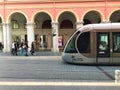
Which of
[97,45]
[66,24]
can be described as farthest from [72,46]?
[66,24]

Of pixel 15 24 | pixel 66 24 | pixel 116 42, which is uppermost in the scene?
pixel 15 24

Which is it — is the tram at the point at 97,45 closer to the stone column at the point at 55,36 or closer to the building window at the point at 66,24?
the stone column at the point at 55,36

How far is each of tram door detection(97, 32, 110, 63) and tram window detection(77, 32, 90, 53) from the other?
75cm

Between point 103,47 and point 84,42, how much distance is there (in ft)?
4.43

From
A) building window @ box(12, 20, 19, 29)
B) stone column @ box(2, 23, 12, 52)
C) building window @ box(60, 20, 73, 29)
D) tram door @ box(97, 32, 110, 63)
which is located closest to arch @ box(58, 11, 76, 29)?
building window @ box(60, 20, 73, 29)

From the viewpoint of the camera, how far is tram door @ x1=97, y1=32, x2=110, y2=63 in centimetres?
2109

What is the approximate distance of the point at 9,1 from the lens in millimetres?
43344

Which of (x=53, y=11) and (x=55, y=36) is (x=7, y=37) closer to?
(x=55, y=36)

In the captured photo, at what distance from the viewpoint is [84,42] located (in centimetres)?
2156

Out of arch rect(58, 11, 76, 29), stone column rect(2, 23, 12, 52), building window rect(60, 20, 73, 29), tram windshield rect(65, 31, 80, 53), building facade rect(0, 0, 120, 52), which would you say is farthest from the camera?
building window rect(60, 20, 73, 29)

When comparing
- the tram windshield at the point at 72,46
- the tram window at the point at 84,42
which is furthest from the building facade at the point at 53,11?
the tram window at the point at 84,42

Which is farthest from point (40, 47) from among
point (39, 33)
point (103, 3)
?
point (103, 3)

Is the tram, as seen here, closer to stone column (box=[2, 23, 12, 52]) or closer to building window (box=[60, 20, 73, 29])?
stone column (box=[2, 23, 12, 52])

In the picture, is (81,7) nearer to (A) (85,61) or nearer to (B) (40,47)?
(B) (40,47)
